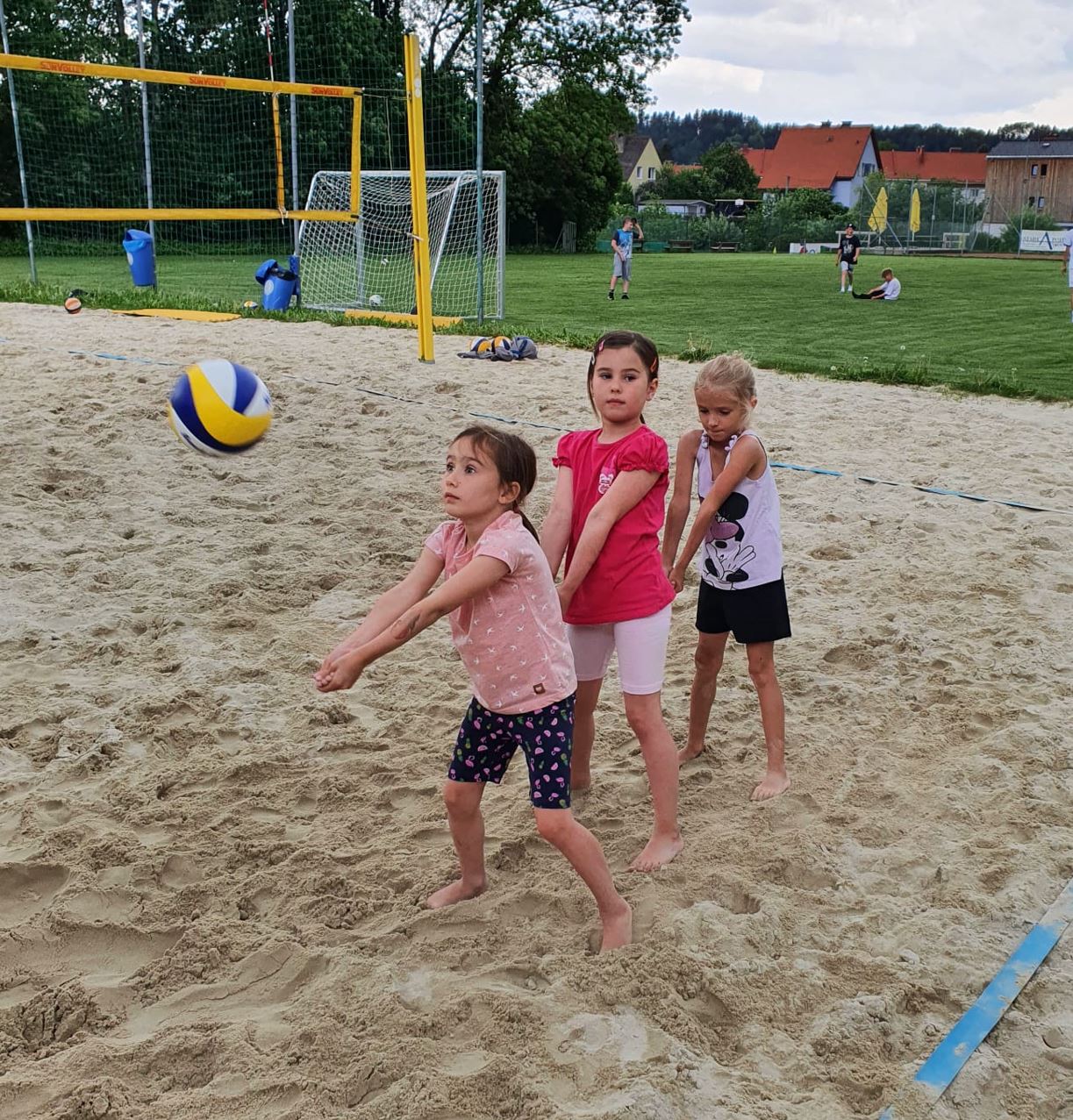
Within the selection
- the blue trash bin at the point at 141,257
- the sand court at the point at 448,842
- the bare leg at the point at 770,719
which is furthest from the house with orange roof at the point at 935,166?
the bare leg at the point at 770,719

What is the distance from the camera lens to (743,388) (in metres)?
3.19

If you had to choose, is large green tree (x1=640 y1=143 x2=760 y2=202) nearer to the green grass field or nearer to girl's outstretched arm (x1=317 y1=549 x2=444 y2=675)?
the green grass field

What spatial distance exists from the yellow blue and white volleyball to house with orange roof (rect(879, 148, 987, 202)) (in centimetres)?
9365

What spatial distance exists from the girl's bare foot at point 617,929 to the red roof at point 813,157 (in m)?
87.2

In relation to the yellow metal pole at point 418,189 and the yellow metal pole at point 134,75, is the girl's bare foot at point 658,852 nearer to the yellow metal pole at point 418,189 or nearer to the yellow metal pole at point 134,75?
the yellow metal pole at point 418,189

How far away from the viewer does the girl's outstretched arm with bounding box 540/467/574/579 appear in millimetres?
2908

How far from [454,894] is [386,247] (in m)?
17.0

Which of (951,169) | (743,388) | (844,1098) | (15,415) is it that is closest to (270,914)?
(844,1098)

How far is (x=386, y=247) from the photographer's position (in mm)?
18562

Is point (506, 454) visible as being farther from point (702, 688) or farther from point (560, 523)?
point (702, 688)

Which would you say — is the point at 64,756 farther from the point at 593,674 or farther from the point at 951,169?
the point at 951,169

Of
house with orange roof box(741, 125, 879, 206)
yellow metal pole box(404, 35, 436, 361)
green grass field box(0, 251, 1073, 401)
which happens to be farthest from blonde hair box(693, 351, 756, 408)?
house with orange roof box(741, 125, 879, 206)

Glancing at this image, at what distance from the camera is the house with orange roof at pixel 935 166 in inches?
3531

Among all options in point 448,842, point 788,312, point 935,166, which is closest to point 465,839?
point 448,842
